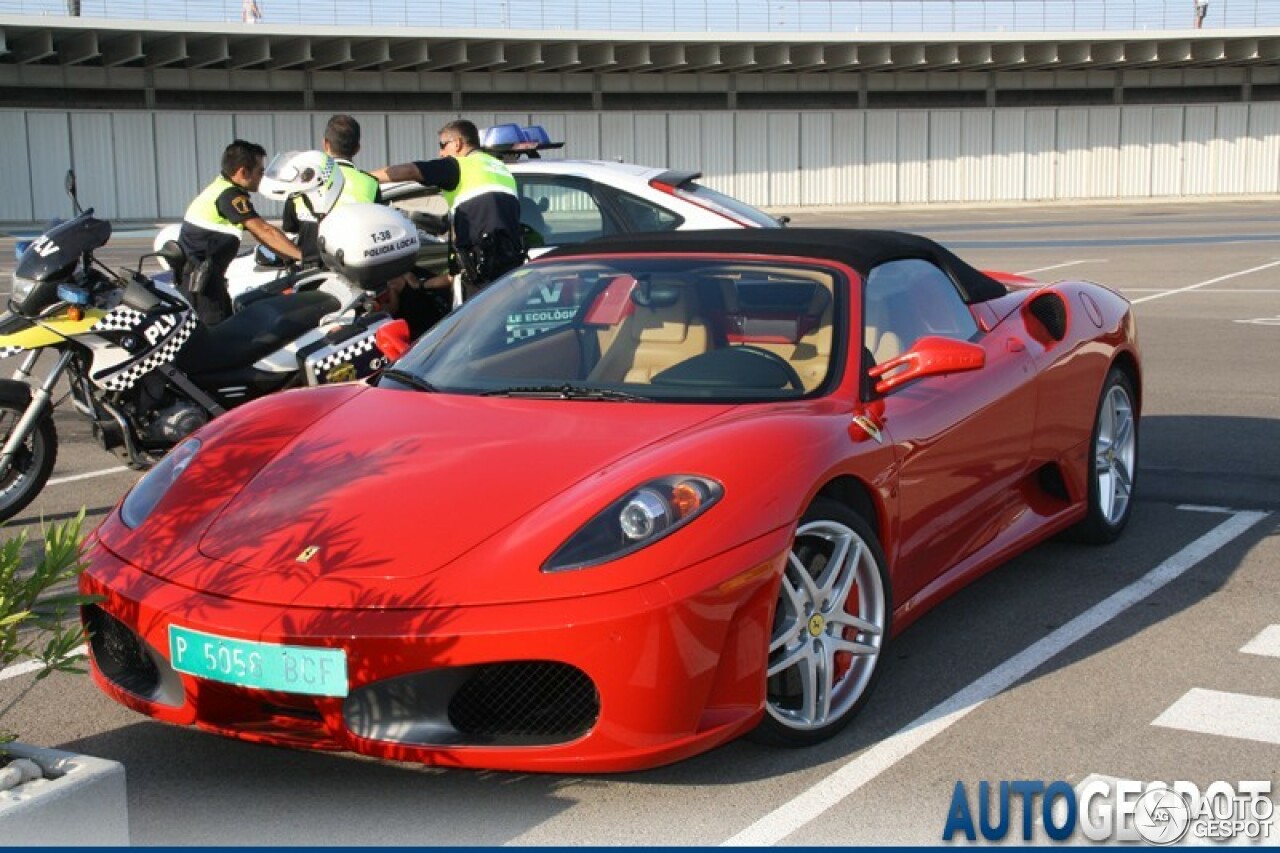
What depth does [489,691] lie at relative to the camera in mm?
3834

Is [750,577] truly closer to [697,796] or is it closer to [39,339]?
[697,796]

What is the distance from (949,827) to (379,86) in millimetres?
47287

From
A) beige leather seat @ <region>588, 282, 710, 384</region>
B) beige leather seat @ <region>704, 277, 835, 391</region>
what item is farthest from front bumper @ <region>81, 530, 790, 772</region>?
beige leather seat @ <region>588, 282, 710, 384</region>

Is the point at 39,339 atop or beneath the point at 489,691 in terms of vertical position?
atop

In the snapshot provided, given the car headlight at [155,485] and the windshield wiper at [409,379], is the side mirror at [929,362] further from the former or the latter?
the car headlight at [155,485]

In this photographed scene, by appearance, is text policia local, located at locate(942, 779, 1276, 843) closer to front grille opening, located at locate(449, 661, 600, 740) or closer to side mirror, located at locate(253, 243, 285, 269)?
front grille opening, located at locate(449, 661, 600, 740)

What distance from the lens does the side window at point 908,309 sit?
5262 mm

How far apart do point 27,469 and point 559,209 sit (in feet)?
15.0

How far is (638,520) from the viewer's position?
157 inches

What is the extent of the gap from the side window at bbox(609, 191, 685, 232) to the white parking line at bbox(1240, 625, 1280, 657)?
5.99 meters

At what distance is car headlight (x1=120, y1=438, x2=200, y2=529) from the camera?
461cm

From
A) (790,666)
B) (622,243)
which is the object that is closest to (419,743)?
(790,666)

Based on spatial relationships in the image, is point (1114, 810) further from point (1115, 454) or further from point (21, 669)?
point (21, 669)

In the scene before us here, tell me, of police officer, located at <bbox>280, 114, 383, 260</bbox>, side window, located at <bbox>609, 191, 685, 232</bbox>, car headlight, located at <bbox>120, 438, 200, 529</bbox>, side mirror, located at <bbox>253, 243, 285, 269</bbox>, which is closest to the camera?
car headlight, located at <bbox>120, 438, 200, 529</bbox>
